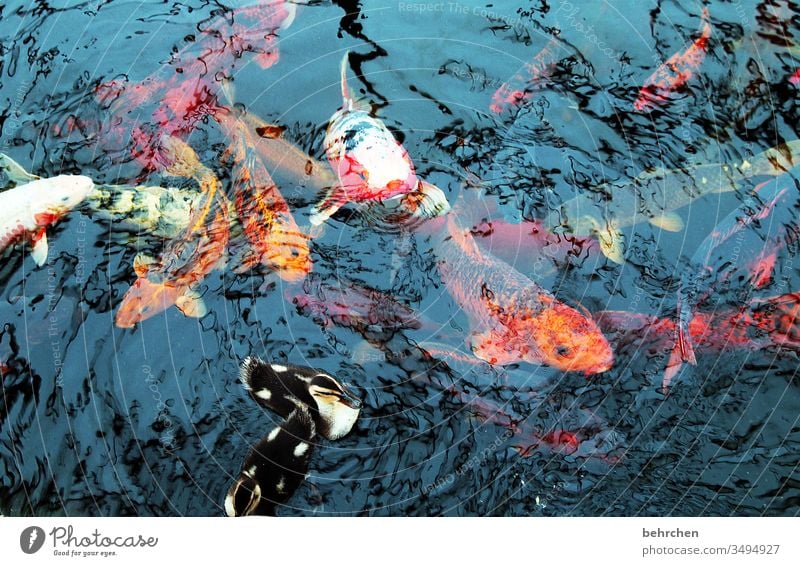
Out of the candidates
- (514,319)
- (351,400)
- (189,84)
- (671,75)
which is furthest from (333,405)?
(671,75)

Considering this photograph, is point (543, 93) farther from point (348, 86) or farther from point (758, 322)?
point (758, 322)

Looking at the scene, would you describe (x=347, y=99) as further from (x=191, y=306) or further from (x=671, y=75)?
(x=671, y=75)

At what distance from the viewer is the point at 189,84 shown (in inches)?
Result: 65.0

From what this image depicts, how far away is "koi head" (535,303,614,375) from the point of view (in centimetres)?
150

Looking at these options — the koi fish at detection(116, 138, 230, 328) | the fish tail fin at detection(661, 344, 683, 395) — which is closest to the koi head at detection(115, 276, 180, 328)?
the koi fish at detection(116, 138, 230, 328)

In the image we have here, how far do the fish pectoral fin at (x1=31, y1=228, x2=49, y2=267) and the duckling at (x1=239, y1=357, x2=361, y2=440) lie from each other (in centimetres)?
45

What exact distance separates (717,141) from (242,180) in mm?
968

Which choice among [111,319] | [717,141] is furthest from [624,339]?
[111,319]

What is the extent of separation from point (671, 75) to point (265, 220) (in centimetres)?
90

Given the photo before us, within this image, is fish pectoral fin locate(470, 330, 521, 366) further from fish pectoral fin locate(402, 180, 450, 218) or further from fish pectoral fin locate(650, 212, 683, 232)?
fish pectoral fin locate(650, 212, 683, 232)

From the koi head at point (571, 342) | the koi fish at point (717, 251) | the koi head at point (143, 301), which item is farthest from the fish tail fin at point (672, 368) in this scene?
the koi head at point (143, 301)

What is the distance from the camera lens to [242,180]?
158 centimetres
